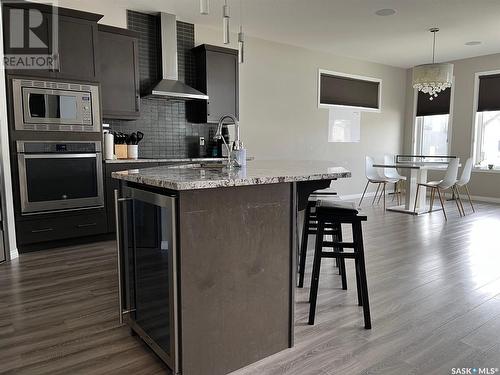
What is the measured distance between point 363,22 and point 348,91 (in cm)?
216

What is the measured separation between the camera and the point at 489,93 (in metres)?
6.94

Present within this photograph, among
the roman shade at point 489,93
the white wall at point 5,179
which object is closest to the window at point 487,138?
the roman shade at point 489,93

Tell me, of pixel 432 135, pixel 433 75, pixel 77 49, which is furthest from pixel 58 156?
pixel 432 135

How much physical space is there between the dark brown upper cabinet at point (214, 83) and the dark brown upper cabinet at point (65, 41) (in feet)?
4.86

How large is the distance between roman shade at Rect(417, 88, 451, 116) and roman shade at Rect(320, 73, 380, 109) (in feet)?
3.55

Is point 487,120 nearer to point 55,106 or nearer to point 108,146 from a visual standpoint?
point 108,146

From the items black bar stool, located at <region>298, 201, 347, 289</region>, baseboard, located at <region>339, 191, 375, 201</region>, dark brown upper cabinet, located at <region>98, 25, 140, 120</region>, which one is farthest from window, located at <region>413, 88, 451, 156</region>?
dark brown upper cabinet, located at <region>98, 25, 140, 120</region>

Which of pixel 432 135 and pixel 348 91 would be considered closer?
pixel 348 91

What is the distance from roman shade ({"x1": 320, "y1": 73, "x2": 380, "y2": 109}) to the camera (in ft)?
22.5

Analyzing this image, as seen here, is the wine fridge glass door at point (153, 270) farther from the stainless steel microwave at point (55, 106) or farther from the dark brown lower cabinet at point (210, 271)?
the stainless steel microwave at point (55, 106)

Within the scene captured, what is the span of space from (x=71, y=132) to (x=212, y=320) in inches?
116

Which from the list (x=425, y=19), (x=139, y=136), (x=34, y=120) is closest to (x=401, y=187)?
(x=425, y=19)

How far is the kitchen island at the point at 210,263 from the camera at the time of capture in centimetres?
158

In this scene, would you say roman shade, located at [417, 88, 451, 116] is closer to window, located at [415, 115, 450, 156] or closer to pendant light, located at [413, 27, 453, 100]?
window, located at [415, 115, 450, 156]
